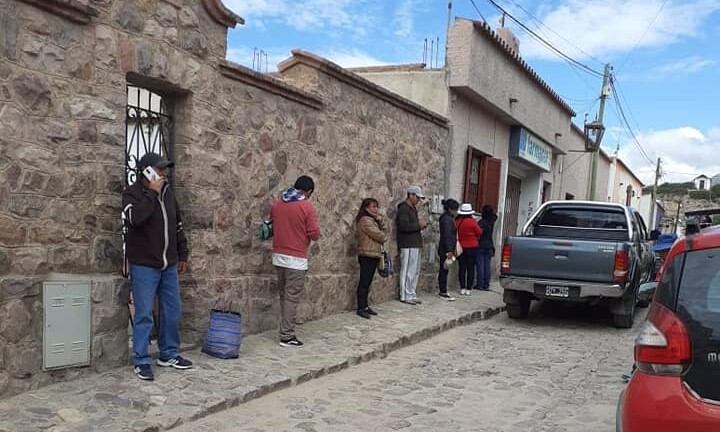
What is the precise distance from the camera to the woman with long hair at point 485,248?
461 inches

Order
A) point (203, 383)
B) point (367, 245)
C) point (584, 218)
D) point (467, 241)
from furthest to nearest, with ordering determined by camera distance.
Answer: point (467, 241) → point (584, 218) → point (367, 245) → point (203, 383)

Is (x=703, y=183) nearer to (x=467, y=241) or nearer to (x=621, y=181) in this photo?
(x=621, y=181)

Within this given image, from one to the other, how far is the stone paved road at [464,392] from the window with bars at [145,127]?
241 cm

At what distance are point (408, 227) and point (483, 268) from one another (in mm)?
3237

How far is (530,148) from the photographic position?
16062 mm

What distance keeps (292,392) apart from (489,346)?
3.19 metres

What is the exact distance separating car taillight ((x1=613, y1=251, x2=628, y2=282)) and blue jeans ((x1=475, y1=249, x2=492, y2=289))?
3.70 metres

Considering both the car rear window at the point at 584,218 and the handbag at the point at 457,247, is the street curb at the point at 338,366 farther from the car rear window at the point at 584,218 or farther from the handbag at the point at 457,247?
the car rear window at the point at 584,218

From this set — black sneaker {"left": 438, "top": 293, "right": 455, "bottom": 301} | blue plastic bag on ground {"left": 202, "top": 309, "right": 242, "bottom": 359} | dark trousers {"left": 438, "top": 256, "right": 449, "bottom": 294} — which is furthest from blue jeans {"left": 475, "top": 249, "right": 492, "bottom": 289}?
blue plastic bag on ground {"left": 202, "top": 309, "right": 242, "bottom": 359}

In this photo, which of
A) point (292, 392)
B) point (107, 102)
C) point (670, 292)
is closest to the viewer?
point (670, 292)

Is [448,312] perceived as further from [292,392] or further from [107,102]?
[107,102]

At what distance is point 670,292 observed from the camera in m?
2.98

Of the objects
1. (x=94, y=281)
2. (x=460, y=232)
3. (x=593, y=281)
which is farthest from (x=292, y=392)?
(x=460, y=232)

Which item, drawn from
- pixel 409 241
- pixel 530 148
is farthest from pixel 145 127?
pixel 530 148
